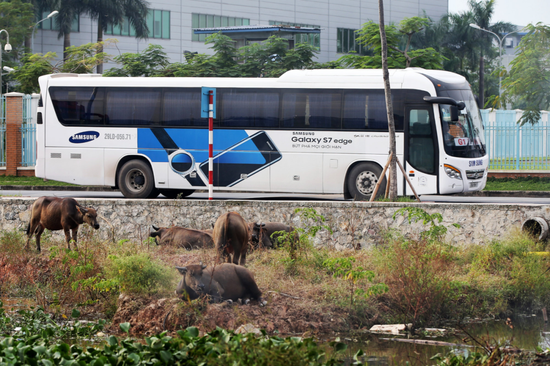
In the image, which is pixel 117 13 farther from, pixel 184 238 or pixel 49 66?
pixel 184 238

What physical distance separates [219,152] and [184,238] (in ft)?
16.1

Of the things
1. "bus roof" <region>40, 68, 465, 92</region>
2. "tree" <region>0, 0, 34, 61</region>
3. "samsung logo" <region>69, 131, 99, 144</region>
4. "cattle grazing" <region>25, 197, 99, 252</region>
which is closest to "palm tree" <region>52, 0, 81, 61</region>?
"tree" <region>0, 0, 34, 61</region>

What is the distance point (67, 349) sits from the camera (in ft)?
15.6

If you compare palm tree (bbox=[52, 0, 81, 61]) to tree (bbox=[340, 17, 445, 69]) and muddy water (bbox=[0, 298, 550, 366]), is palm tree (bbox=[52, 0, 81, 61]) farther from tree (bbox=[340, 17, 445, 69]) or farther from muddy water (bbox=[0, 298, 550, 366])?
muddy water (bbox=[0, 298, 550, 366])

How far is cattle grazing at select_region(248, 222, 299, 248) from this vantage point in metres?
10.3

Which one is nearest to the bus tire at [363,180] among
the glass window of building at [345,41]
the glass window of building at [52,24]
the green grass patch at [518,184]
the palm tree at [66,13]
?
the green grass patch at [518,184]

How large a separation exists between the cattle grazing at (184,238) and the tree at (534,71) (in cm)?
1695

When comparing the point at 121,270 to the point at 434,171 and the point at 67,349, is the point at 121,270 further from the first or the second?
the point at 434,171

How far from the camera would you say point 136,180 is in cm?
1589

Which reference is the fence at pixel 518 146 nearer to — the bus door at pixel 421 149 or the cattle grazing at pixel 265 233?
the bus door at pixel 421 149

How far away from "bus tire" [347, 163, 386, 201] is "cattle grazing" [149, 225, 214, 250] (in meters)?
5.07

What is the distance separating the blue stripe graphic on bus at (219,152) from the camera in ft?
50.5

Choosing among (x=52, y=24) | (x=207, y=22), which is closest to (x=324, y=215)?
(x=52, y=24)

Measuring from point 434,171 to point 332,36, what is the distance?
4202 centimetres
